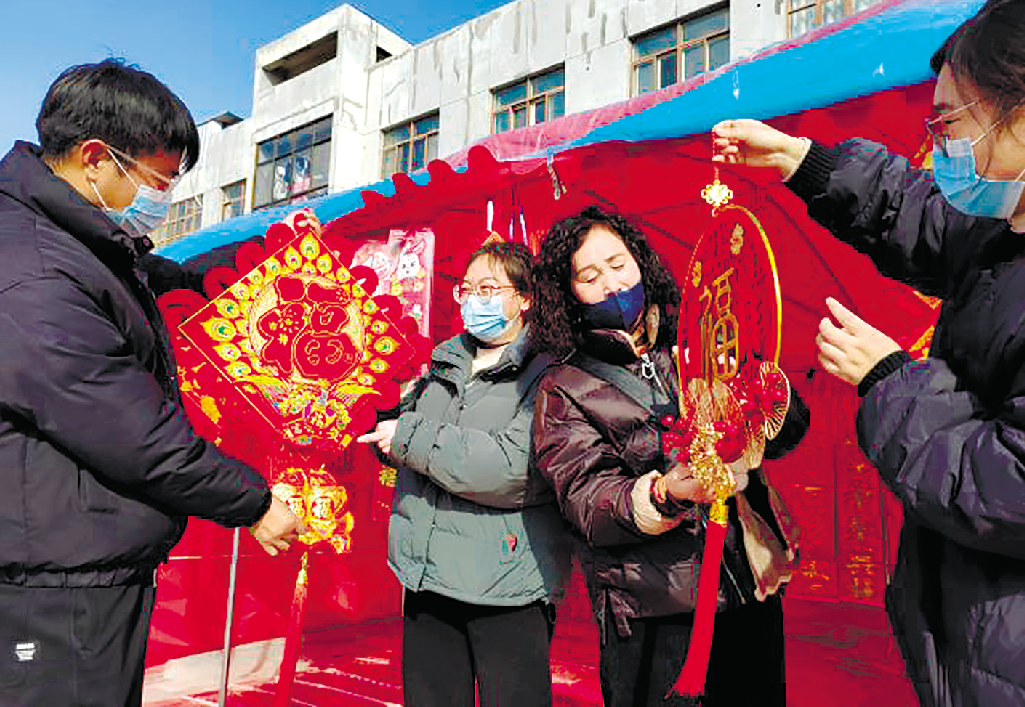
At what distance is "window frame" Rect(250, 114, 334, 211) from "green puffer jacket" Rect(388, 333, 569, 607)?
523 inches

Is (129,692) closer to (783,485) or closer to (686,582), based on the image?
(686,582)

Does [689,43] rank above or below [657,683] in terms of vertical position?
above

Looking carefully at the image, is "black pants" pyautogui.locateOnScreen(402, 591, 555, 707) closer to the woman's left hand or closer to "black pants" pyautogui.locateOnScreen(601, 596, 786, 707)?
"black pants" pyautogui.locateOnScreen(601, 596, 786, 707)

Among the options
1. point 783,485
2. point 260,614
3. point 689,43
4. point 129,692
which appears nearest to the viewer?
point 129,692

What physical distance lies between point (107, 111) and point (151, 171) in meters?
0.13

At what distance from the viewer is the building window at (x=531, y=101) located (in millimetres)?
11359

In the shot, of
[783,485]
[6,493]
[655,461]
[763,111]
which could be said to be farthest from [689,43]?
[6,493]

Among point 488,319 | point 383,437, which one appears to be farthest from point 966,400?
point 383,437

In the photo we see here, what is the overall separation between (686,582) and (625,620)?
143 millimetres

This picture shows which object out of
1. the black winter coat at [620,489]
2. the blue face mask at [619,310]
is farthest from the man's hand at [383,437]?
the blue face mask at [619,310]

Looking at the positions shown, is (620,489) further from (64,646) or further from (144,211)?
(144,211)

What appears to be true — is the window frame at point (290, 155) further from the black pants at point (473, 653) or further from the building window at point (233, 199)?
the black pants at point (473, 653)

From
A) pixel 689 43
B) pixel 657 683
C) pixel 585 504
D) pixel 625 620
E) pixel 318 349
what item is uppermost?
pixel 689 43

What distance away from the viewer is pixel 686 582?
4.44ft
